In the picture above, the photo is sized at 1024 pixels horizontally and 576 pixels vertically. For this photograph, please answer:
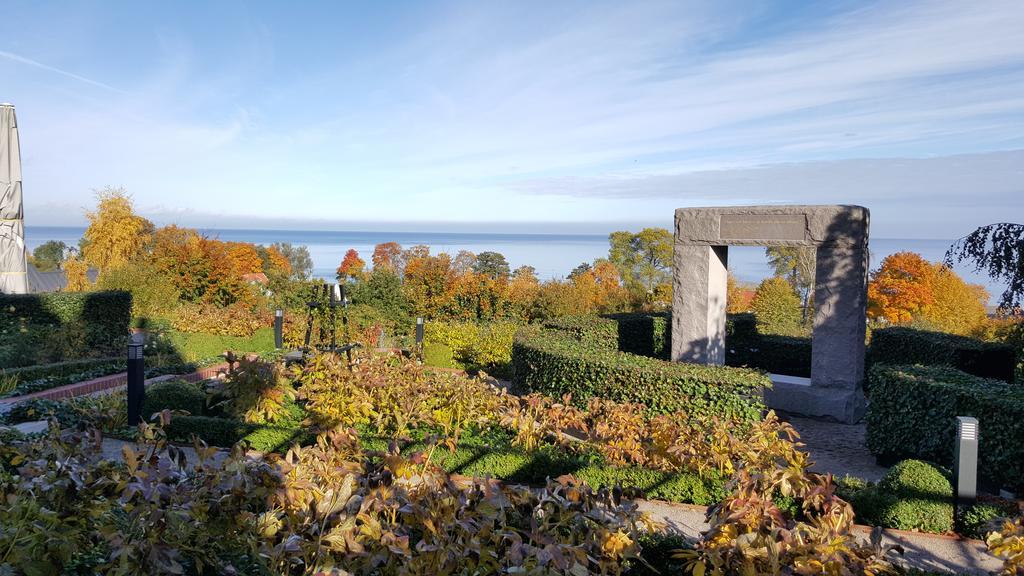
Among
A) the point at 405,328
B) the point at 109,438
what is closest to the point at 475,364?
the point at 405,328

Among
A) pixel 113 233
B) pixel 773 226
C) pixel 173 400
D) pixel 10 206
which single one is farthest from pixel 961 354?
pixel 113 233

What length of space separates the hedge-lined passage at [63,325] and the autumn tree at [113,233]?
9.86m

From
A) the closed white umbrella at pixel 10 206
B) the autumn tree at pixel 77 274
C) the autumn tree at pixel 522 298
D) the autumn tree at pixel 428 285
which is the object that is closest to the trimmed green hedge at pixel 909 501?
the autumn tree at pixel 522 298

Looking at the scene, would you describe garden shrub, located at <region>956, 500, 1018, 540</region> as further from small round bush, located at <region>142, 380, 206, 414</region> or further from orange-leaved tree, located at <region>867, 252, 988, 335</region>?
orange-leaved tree, located at <region>867, 252, 988, 335</region>

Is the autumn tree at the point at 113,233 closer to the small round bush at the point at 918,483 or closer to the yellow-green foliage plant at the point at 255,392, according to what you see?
the yellow-green foliage plant at the point at 255,392

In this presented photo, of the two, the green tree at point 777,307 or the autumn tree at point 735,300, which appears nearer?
the green tree at point 777,307

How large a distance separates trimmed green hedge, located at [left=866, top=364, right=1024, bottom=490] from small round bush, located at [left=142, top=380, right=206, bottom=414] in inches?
282

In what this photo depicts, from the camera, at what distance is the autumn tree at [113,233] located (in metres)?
21.2

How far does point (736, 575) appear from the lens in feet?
8.37

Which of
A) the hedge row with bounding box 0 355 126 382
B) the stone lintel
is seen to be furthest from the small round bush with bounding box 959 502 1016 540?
the hedge row with bounding box 0 355 126 382

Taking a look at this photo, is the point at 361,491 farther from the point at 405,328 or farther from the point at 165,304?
the point at 165,304

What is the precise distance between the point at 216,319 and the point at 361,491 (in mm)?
11942

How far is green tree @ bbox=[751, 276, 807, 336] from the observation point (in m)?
15.3

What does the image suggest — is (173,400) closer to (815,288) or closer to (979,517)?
(979,517)
